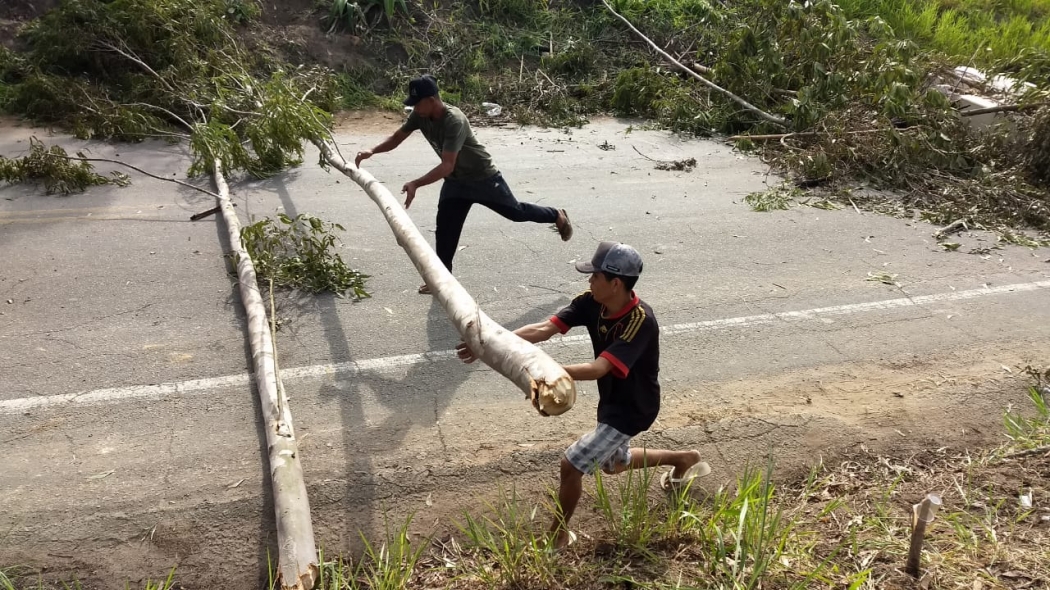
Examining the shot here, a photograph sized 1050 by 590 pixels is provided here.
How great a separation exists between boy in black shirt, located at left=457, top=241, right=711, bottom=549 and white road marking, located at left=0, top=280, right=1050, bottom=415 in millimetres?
1769

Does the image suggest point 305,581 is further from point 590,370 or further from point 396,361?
point 396,361

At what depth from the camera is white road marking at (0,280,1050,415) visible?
185 inches

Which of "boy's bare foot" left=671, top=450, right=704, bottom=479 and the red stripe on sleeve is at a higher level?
the red stripe on sleeve

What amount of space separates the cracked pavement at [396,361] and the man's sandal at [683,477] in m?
0.26

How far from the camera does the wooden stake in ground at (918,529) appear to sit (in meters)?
3.23

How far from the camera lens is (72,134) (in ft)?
33.1

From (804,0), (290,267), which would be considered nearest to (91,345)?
(290,267)

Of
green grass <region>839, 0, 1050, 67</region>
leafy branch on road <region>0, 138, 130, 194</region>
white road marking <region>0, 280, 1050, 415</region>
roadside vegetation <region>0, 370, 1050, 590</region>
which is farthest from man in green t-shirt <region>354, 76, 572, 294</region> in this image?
green grass <region>839, 0, 1050, 67</region>

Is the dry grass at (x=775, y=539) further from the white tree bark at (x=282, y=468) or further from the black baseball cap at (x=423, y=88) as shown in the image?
the black baseball cap at (x=423, y=88)

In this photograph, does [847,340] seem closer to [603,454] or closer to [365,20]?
[603,454]

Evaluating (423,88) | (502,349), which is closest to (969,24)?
(423,88)

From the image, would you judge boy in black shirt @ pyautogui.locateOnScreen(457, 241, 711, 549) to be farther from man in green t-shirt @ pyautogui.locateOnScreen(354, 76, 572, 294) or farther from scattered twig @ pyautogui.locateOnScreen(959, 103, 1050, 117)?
scattered twig @ pyautogui.locateOnScreen(959, 103, 1050, 117)

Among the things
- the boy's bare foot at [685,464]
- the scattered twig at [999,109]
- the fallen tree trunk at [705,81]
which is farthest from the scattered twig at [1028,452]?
the fallen tree trunk at [705,81]

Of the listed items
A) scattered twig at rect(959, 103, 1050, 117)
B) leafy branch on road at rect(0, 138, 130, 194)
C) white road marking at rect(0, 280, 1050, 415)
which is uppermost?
scattered twig at rect(959, 103, 1050, 117)
